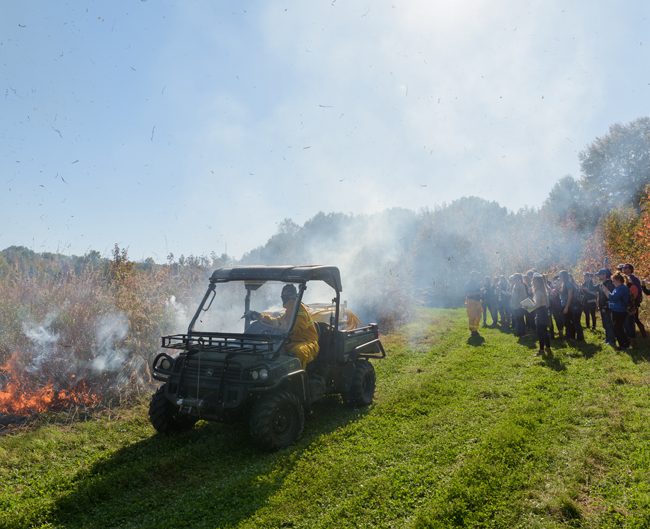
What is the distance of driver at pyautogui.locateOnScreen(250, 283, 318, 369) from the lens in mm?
6781

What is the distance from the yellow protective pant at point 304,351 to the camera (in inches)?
263

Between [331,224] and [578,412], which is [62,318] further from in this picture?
[331,224]

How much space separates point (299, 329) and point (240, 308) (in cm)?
193

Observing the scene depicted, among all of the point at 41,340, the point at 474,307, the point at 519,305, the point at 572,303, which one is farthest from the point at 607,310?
the point at 41,340

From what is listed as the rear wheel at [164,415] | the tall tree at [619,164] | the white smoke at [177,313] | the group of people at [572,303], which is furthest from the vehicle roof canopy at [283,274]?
the tall tree at [619,164]

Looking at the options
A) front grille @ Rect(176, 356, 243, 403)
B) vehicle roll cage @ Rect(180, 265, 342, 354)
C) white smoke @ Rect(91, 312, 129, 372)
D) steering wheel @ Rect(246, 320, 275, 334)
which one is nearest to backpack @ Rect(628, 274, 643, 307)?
vehicle roll cage @ Rect(180, 265, 342, 354)

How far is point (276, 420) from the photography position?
6.09 m

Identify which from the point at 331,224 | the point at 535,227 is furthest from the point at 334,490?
the point at 331,224

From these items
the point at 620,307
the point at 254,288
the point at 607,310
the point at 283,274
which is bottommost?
the point at 607,310

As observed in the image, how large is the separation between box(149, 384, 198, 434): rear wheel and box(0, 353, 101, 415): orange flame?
7.40 feet

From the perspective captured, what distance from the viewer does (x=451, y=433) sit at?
641 centimetres

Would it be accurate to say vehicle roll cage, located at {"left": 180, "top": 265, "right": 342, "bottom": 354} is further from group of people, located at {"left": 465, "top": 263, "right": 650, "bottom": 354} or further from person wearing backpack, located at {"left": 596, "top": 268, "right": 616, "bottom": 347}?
person wearing backpack, located at {"left": 596, "top": 268, "right": 616, "bottom": 347}

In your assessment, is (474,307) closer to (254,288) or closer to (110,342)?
(254,288)

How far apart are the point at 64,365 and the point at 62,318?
1117mm
